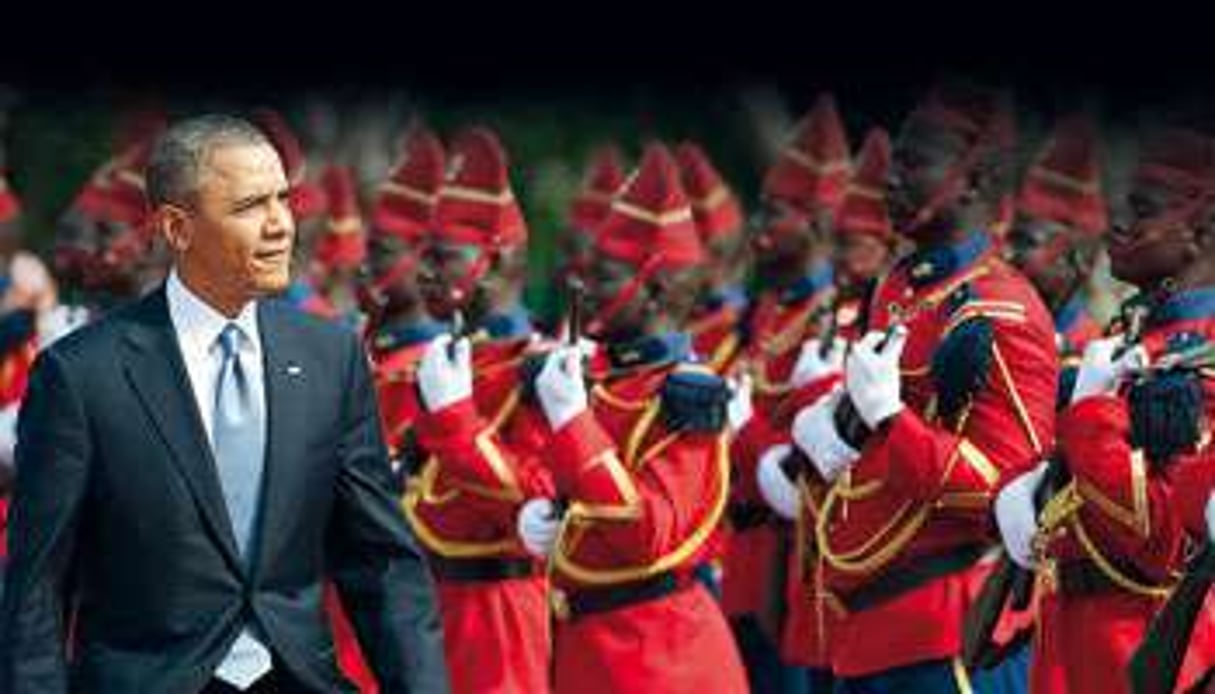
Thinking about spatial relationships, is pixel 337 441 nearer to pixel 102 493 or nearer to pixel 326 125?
pixel 102 493

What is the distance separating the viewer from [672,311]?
9.02m

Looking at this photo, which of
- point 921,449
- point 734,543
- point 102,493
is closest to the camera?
point 102,493

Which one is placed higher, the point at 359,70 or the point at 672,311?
the point at 672,311

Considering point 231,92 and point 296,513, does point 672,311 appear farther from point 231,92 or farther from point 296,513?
point 231,92

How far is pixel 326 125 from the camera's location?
25.7m

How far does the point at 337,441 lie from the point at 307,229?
28.1ft

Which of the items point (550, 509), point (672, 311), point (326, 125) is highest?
point (672, 311)

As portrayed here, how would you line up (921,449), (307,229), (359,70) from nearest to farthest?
(921,449) < (307,229) < (359,70)

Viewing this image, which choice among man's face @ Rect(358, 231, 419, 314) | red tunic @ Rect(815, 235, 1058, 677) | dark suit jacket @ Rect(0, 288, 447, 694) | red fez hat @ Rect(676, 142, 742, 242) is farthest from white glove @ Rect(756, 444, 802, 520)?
dark suit jacket @ Rect(0, 288, 447, 694)

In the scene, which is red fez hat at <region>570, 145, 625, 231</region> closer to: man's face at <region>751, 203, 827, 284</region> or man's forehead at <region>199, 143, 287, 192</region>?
man's face at <region>751, 203, 827, 284</region>

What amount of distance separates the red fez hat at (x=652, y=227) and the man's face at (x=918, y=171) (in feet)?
2.69

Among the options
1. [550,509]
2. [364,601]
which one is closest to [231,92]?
[550,509]

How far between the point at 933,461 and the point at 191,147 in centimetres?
245

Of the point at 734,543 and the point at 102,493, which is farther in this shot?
the point at 734,543
